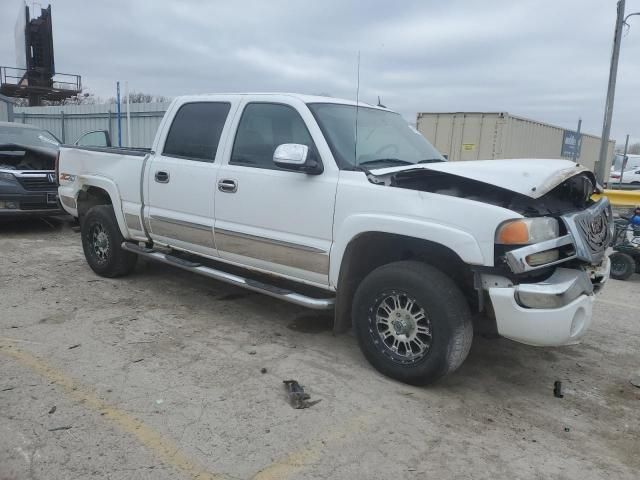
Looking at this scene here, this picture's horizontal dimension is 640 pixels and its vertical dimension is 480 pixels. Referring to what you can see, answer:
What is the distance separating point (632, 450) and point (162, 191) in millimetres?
4173

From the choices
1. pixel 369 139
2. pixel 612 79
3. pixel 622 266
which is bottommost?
pixel 622 266

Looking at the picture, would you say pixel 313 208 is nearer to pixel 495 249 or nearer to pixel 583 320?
pixel 495 249

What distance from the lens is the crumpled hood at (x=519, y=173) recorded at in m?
3.10

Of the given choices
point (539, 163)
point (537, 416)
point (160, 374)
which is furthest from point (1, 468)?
point (539, 163)

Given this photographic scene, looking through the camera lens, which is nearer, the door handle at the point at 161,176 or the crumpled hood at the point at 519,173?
the crumpled hood at the point at 519,173

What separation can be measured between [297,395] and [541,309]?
5.19 feet

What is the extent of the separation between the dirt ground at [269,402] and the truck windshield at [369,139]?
1.54m

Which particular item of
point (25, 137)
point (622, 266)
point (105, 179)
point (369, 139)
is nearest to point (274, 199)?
point (369, 139)

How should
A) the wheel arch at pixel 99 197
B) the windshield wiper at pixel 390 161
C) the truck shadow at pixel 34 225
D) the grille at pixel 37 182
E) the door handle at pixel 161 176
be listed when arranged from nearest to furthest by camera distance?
the windshield wiper at pixel 390 161 → the door handle at pixel 161 176 → the wheel arch at pixel 99 197 → the grille at pixel 37 182 → the truck shadow at pixel 34 225

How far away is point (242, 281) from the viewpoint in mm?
4383

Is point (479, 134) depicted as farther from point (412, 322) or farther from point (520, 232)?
point (520, 232)

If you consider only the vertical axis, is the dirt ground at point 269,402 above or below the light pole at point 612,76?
below

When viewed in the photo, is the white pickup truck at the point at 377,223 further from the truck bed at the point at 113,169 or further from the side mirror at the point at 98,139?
the side mirror at the point at 98,139

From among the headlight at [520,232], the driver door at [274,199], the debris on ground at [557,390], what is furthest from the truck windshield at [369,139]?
the debris on ground at [557,390]
